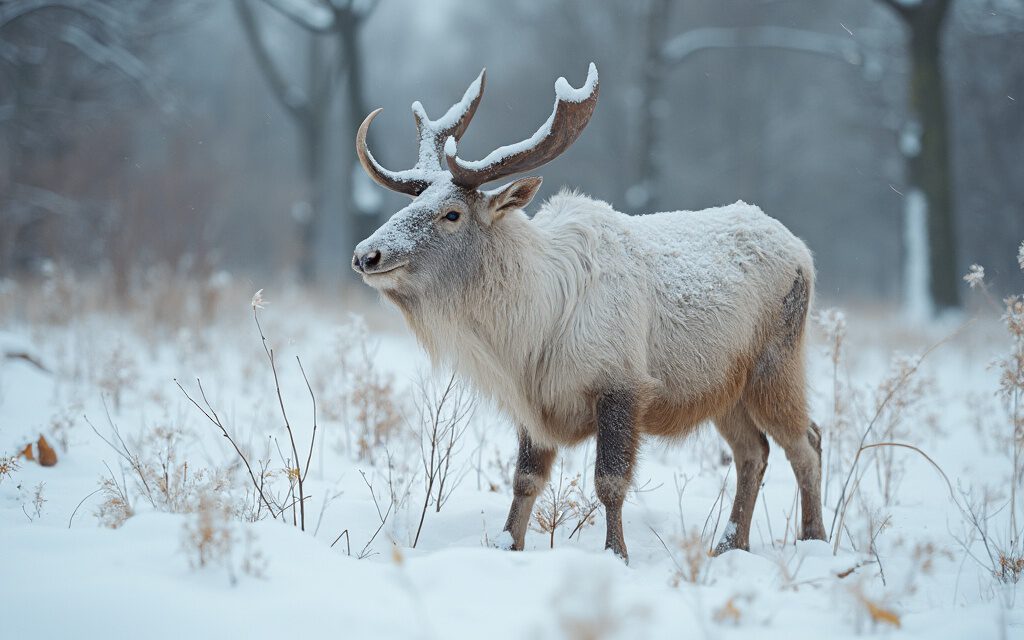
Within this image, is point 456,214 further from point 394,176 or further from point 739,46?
point 739,46

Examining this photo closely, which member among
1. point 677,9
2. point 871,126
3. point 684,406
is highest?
point 677,9

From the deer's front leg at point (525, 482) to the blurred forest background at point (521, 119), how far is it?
252 inches

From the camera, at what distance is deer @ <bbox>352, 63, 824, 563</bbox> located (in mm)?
3775

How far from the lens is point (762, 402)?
4.36 meters

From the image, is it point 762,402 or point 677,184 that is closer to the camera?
point 762,402

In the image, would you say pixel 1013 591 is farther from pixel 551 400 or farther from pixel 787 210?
pixel 787 210

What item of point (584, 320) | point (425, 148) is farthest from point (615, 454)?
point (425, 148)

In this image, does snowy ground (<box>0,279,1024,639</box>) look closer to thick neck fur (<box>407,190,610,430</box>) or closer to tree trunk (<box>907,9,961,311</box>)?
thick neck fur (<box>407,190,610,430</box>)

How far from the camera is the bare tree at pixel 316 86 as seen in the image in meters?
14.5

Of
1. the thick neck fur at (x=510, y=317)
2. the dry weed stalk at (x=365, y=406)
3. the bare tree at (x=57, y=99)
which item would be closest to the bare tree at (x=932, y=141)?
the dry weed stalk at (x=365, y=406)

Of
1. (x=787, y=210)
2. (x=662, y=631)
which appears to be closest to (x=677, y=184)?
(x=787, y=210)

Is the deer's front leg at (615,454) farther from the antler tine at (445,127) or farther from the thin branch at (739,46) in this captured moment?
the thin branch at (739,46)

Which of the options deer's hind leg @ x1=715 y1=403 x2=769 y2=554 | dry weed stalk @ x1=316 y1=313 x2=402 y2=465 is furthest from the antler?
deer's hind leg @ x1=715 y1=403 x2=769 y2=554

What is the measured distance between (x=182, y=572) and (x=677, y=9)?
83.6ft
